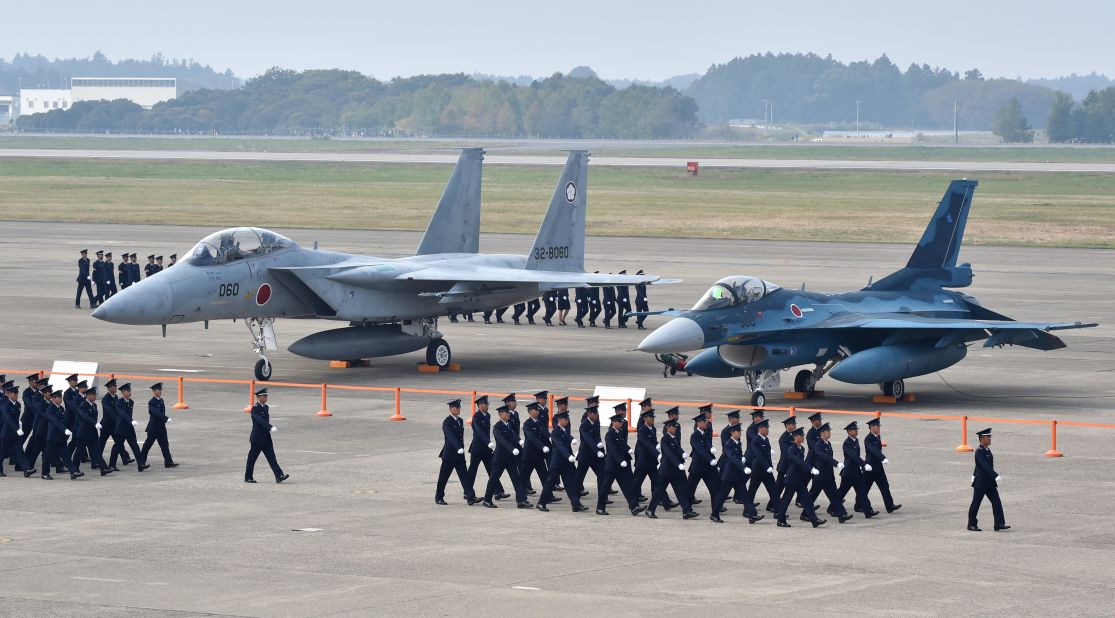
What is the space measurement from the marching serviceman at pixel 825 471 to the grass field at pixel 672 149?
10987 cm

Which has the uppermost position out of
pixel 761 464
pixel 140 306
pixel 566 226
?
pixel 566 226

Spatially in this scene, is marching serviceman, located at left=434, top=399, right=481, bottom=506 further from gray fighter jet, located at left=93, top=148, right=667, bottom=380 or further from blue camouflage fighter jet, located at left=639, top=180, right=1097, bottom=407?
gray fighter jet, located at left=93, top=148, right=667, bottom=380

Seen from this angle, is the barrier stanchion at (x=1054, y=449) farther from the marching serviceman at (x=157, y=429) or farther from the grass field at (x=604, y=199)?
the grass field at (x=604, y=199)

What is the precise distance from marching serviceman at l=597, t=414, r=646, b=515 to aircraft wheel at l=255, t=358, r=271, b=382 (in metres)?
11.7

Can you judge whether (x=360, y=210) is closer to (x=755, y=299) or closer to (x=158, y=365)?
(x=158, y=365)

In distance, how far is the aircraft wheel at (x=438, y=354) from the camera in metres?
30.7

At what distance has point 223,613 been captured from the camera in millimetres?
13680

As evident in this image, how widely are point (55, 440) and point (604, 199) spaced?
65.7 m

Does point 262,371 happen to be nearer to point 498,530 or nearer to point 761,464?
point 498,530

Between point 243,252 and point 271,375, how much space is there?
221cm

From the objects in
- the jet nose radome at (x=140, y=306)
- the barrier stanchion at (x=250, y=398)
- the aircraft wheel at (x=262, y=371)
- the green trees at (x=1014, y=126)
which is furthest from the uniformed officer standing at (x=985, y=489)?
the green trees at (x=1014, y=126)

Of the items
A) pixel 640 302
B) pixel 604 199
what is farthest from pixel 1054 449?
pixel 604 199

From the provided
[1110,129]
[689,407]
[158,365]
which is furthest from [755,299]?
[1110,129]

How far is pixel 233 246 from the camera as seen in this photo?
2886 cm
